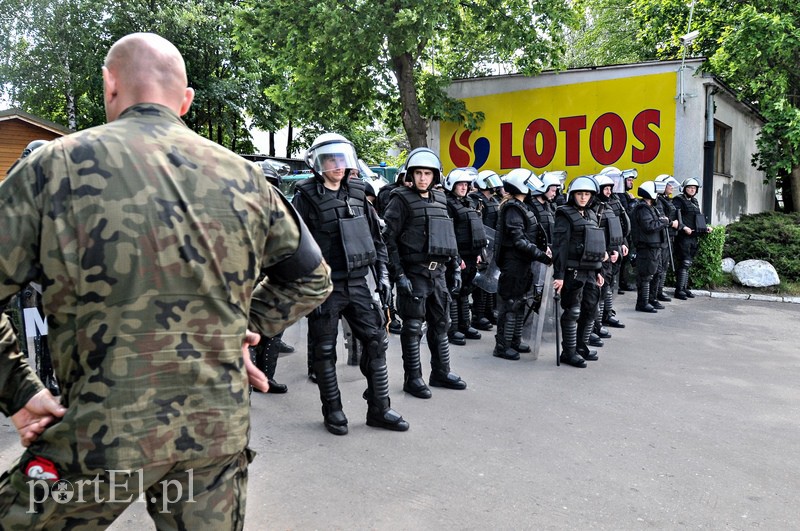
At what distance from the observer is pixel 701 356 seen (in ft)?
23.1

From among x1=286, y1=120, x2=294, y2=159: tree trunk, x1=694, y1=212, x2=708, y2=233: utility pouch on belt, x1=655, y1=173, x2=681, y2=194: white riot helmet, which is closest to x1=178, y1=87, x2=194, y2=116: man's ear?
x1=655, y1=173, x2=681, y2=194: white riot helmet

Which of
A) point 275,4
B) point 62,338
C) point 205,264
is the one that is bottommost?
point 62,338

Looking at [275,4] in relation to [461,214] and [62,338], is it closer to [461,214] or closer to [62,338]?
[461,214]

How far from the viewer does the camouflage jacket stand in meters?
1.49

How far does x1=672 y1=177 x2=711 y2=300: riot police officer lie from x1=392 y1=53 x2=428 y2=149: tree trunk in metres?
6.17

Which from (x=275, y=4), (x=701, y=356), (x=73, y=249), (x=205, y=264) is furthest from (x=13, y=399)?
(x=275, y=4)

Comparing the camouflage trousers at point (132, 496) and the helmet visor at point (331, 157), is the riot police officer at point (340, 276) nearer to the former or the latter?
the helmet visor at point (331, 157)

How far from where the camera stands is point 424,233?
553 centimetres

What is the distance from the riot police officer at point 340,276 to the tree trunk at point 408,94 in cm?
1044

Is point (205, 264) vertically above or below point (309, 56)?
below

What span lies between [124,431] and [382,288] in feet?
11.1

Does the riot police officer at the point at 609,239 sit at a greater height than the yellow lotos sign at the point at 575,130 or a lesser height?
lesser

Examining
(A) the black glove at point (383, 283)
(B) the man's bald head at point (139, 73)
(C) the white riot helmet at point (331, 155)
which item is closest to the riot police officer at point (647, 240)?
(A) the black glove at point (383, 283)

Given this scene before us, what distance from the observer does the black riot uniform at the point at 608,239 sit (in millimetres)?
7508
